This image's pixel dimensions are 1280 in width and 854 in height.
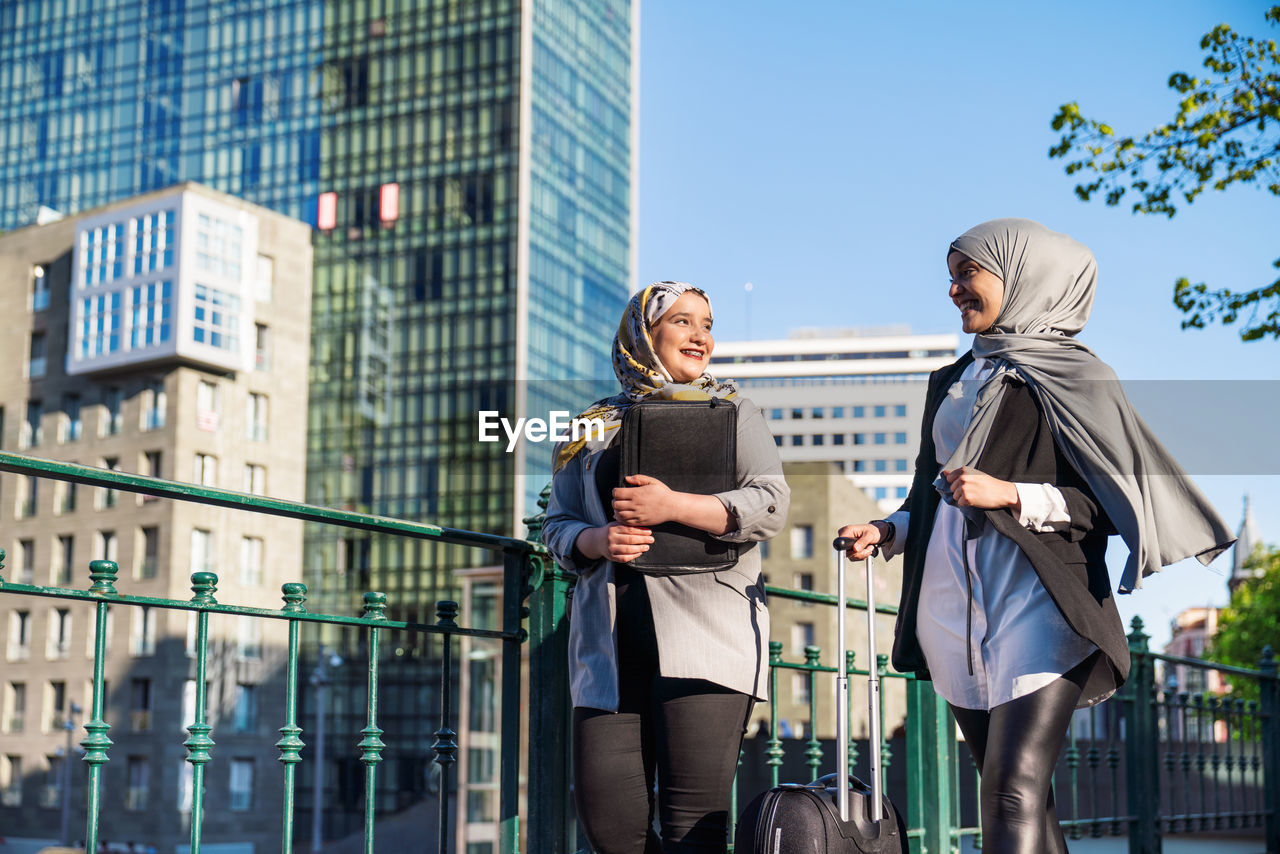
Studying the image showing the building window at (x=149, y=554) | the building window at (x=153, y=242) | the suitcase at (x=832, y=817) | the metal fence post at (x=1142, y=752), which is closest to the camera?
the suitcase at (x=832, y=817)

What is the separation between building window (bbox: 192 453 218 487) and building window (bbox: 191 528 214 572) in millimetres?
2364

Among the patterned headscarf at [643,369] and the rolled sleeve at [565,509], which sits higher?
the patterned headscarf at [643,369]

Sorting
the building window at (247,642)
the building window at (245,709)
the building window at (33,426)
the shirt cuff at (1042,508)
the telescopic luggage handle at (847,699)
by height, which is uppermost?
the building window at (33,426)

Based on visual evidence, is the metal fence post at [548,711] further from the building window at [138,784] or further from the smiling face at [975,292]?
the building window at [138,784]

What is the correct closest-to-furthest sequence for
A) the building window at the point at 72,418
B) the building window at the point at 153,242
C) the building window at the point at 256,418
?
1. the building window at the point at 153,242
2. the building window at the point at 72,418
3. the building window at the point at 256,418

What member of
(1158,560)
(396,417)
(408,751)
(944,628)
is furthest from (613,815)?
(396,417)

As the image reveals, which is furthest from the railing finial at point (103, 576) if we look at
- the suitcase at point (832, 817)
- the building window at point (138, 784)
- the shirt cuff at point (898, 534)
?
the building window at point (138, 784)

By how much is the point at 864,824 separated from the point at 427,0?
77.7 metres

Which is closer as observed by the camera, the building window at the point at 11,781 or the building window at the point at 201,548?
the building window at the point at 201,548

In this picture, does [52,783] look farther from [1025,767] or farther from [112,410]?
[1025,767]

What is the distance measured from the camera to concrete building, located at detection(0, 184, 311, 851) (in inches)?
2403

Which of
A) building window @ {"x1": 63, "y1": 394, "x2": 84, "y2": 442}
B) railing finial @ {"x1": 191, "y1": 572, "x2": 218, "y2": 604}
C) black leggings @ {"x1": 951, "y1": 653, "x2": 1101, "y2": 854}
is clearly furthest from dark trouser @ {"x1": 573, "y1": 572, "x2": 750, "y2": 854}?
building window @ {"x1": 63, "y1": 394, "x2": 84, "y2": 442}

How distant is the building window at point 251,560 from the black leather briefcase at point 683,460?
2488 inches

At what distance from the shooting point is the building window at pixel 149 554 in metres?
62.2
